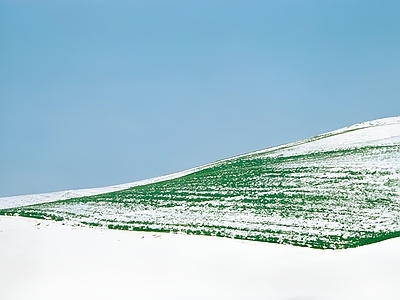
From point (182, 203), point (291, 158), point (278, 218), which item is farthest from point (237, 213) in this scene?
point (291, 158)

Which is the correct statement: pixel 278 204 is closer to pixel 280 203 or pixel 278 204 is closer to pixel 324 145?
pixel 280 203

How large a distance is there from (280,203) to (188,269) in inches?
361

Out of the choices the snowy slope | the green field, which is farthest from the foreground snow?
the snowy slope

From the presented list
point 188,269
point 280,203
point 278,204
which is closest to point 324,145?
point 280,203

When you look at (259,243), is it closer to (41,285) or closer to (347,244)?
(347,244)

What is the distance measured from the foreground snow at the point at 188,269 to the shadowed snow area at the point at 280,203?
4.83 ft

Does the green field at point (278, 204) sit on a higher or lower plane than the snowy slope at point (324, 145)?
lower

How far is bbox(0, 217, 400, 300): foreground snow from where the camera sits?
61.2 feet

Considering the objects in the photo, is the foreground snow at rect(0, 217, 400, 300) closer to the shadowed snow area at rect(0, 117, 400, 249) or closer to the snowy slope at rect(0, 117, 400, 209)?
the shadowed snow area at rect(0, 117, 400, 249)

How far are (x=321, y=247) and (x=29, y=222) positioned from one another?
563 inches

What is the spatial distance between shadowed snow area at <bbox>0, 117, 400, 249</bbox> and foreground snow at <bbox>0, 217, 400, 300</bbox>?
147cm

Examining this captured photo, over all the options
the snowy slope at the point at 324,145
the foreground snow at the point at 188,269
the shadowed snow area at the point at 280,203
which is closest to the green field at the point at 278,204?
the shadowed snow area at the point at 280,203

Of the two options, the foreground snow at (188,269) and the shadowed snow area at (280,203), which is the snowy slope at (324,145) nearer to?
the shadowed snow area at (280,203)

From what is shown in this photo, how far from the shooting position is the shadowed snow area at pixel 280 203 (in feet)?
79.9
